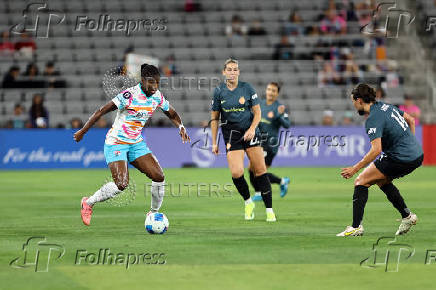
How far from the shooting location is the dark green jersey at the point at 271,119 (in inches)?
712

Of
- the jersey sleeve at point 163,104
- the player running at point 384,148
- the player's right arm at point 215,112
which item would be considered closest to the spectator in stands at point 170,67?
the player's right arm at point 215,112

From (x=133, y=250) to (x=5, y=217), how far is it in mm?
4961

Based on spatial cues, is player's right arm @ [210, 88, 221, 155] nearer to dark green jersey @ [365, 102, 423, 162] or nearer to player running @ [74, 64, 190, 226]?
player running @ [74, 64, 190, 226]

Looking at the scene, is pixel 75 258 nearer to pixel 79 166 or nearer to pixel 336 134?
pixel 79 166

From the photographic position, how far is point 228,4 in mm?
37219

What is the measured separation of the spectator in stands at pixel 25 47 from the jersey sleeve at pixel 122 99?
21549 millimetres

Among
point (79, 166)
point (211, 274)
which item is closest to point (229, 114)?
point (211, 274)

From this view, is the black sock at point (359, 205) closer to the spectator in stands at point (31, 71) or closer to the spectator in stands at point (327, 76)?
the spectator in stands at point (31, 71)

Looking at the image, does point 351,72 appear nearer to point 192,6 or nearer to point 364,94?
point 192,6

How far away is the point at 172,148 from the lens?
29578mm

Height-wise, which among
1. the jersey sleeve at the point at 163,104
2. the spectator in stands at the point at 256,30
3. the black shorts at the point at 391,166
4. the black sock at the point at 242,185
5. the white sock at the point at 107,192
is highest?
the spectator in stands at the point at 256,30

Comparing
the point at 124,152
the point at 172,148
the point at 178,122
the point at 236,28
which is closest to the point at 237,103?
the point at 178,122

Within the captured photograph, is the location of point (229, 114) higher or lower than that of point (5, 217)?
higher

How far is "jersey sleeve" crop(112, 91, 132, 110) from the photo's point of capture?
39.2 feet
